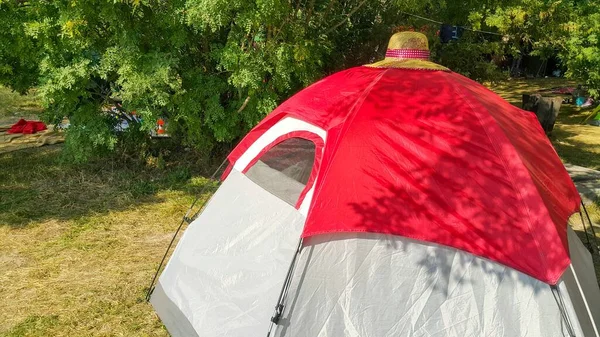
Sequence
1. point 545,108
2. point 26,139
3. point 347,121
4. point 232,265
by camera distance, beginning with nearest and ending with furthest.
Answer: point 347,121 → point 232,265 → point 26,139 → point 545,108

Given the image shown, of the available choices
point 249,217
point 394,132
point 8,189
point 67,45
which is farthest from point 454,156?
point 8,189

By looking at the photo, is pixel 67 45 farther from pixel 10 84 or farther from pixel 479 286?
pixel 479 286

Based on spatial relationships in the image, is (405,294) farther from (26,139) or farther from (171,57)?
(26,139)

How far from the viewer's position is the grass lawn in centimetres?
398

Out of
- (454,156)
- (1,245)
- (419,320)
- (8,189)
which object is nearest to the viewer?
(419,320)

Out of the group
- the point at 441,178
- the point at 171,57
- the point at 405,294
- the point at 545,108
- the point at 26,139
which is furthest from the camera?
the point at 545,108

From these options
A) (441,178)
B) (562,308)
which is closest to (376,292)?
(441,178)

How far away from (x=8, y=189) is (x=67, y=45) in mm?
2074

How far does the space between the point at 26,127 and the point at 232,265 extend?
26.3 feet

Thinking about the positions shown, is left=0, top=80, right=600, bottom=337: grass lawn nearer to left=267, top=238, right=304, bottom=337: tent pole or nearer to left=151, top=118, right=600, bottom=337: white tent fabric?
left=151, top=118, right=600, bottom=337: white tent fabric

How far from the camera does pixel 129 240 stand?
5387mm

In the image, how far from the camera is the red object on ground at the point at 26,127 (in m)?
9.77

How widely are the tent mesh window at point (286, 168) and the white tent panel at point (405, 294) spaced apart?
1.95ft

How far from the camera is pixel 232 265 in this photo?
3469mm
